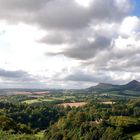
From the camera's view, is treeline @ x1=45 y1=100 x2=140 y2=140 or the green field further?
treeline @ x1=45 y1=100 x2=140 y2=140

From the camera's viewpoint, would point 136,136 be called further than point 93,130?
No

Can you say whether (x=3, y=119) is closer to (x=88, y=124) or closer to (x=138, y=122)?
(x=88, y=124)

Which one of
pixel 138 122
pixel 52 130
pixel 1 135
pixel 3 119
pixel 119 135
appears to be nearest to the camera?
pixel 1 135

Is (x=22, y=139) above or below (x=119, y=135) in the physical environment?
above

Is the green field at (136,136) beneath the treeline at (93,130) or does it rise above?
beneath

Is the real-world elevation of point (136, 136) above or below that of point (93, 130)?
below

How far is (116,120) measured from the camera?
196250 mm

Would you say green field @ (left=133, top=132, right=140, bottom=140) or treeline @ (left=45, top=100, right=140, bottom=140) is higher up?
treeline @ (left=45, top=100, right=140, bottom=140)

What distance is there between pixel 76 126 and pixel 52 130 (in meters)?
14.2

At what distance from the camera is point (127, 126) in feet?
610

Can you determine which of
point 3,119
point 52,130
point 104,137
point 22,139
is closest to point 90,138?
point 104,137

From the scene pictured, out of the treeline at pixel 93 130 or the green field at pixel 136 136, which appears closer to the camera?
the green field at pixel 136 136

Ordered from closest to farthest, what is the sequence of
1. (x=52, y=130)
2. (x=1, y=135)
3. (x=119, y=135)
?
(x=1, y=135) < (x=119, y=135) < (x=52, y=130)

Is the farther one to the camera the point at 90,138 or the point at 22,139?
the point at 90,138
